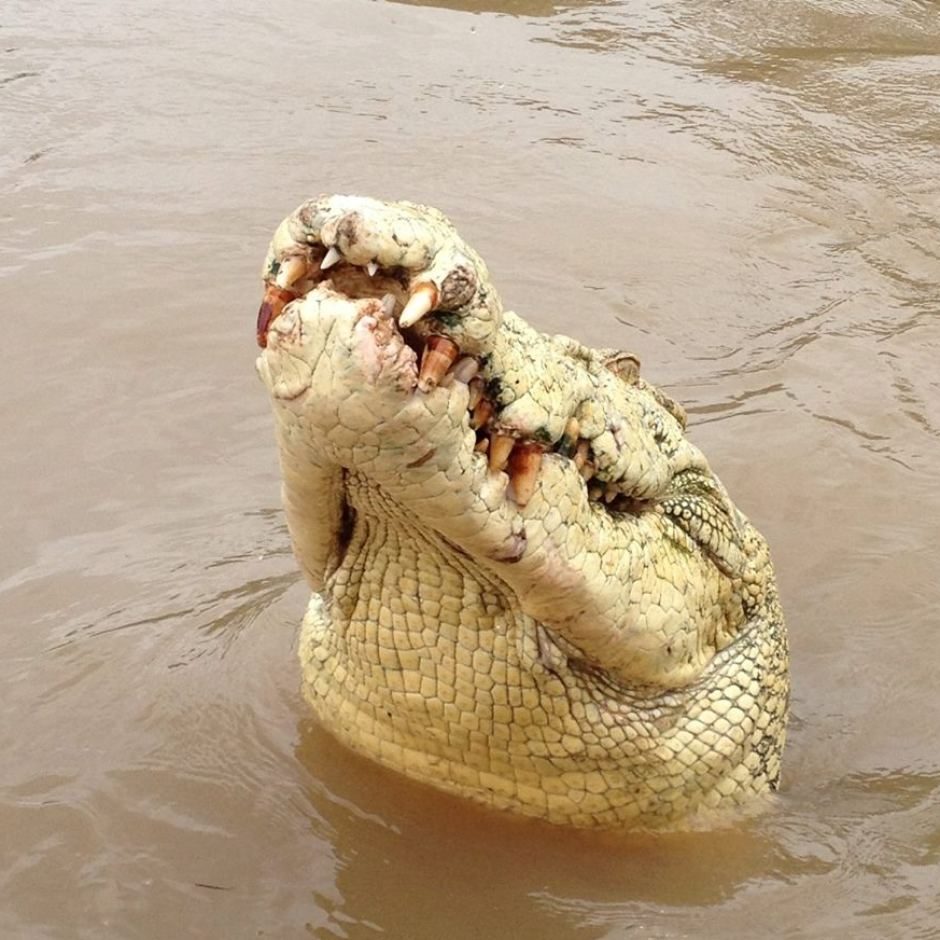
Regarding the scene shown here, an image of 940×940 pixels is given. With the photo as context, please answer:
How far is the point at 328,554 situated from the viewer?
9.43 ft

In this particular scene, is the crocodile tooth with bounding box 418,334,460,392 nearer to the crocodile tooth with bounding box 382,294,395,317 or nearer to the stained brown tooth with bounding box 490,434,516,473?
the crocodile tooth with bounding box 382,294,395,317

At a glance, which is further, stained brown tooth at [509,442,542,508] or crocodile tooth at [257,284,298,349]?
stained brown tooth at [509,442,542,508]

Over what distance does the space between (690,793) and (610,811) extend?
197mm

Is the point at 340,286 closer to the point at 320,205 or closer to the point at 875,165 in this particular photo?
the point at 320,205

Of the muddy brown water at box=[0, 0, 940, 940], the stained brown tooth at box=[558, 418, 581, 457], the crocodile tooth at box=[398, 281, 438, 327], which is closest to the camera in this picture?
the crocodile tooth at box=[398, 281, 438, 327]

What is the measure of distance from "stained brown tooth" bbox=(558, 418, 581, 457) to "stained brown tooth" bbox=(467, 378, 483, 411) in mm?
293

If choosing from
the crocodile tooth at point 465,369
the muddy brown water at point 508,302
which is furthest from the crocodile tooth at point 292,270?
the muddy brown water at point 508,302

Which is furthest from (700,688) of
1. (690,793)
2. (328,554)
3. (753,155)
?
(753,155)

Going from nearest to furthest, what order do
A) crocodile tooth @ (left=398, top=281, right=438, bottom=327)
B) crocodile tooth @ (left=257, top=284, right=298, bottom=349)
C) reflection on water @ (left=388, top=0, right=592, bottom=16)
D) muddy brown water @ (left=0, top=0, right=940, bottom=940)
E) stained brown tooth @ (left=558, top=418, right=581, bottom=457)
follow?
crocodile tooth @ (left=398, top=281, right=438, bottom=327) → crocodile tooth @ (left=257, top=284, right=298, bottom=349) → stained brown tooth @ (left=558, top=418, right=581, bottom=457) → muddy brown water @ (left=0, top=0, right=940, bottom=940) → reflection on water @ (left=388, top=0, right=592, bottom=16)

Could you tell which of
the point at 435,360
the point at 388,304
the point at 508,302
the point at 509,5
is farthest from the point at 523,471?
the point at 509,5

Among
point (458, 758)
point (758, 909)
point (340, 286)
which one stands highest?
point (340, 286)

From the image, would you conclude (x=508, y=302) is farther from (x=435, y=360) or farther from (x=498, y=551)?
(x=435, y=360)

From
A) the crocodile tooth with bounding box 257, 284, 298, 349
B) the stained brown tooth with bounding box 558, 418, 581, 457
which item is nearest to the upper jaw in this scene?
the crocodile tooth with bounding box 257, 284, 298, 349

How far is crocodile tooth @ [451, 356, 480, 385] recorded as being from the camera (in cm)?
223
